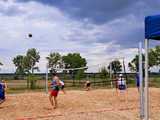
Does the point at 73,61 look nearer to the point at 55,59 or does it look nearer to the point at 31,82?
the point at 55,59

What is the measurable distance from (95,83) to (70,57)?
123 feet

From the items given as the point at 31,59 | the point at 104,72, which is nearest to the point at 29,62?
the point at 31,59

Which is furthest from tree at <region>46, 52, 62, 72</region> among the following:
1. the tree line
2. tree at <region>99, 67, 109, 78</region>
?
tree at <region>99, 67, 109, 78</region>

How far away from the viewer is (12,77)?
6244 centimetres

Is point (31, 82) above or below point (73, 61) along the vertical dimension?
below

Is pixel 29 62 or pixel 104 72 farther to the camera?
pixel 29 62

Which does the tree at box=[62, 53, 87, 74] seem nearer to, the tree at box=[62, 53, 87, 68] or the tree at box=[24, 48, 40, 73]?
the tree at box=[62, 53, 87, 68]

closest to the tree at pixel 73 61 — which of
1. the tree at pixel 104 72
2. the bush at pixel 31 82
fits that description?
the tree at pixel 104 72

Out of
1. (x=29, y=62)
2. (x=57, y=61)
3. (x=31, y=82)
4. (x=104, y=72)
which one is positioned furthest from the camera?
(x=57, y=61)

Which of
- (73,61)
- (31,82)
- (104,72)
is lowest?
(31,82)

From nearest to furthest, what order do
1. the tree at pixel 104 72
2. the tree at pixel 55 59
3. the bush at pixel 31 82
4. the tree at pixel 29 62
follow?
the bush at pixel 31 82 → the tree at pixel 104 72 → the tree at pixel 29 62 → the tree at pixel 55 59

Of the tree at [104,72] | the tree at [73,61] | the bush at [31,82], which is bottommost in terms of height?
the bush at [31,82]

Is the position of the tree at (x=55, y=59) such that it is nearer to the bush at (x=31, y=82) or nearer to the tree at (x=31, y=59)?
the tree at (x=31, y=59)

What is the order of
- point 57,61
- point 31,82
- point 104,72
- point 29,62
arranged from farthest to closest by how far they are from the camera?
point 57,61 → point 29,62 → point 104,72 → point 31,82
